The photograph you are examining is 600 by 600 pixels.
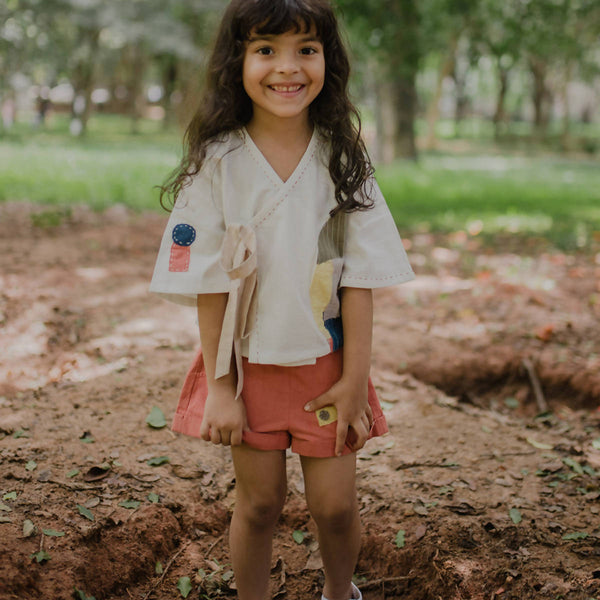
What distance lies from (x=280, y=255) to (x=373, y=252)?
0.91 feet

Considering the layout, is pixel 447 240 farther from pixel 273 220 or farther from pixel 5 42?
pixel 5 42

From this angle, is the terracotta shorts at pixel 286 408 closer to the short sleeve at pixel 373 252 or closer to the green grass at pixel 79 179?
the short sleeve at pixel 373 252

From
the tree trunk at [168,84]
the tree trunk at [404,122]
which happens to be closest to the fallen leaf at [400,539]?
the tree trunk at [404,122]

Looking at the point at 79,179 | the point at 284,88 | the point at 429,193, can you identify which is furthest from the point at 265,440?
the point at 429,193

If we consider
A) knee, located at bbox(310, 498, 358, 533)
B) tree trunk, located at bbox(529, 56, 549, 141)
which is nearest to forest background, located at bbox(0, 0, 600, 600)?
knee, located at bbox(310, 498, 358, 533)

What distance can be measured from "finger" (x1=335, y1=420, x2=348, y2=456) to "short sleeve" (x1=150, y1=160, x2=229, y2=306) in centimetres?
51

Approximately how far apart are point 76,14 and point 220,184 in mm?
22341

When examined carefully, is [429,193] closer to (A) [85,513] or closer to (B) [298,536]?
(B) [298,536]

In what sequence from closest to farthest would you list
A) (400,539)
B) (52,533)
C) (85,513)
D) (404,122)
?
(52,533) < (85,513) < (400,539) < (404,122)

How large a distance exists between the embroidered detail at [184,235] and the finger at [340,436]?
2.20ft

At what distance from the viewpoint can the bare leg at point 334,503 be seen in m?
2.07

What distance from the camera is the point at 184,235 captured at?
198 cm

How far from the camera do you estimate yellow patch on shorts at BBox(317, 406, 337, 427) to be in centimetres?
204

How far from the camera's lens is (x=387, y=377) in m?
3.97
